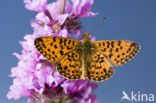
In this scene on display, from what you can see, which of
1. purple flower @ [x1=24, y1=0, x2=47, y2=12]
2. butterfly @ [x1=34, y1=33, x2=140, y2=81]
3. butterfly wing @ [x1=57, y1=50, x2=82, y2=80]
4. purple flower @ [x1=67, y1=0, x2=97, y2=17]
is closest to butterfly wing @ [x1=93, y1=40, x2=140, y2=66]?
butterfly @ [x1=34, y1=33, x2=140, y2=81]

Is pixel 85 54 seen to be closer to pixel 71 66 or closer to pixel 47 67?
pixel 71 66

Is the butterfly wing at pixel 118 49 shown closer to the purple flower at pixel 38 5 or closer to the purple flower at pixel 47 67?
the purple flower at pixel 47 67

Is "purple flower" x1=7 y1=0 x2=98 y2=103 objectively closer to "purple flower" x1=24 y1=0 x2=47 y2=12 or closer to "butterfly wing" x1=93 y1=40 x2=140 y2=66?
"purple flower" x1=24 y1=0 x2=47 y2=12

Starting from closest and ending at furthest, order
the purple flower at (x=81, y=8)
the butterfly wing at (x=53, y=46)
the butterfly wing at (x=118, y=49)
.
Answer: the butterfly wing at (x=53, y=46), the butterfly wing at (x=118, y=49), the purple flower at (x=81, y=8)

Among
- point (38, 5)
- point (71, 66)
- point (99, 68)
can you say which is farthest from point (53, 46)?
point (38, 5)

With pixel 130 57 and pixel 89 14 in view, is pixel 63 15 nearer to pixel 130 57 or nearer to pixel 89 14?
pixel 89 14

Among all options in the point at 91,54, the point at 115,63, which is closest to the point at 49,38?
the point at 91,54

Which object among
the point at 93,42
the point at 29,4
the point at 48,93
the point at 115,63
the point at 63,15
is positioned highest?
the point at 29,4

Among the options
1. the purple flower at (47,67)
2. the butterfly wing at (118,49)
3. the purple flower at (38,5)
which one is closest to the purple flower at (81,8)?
the purple flower at (47,67)
